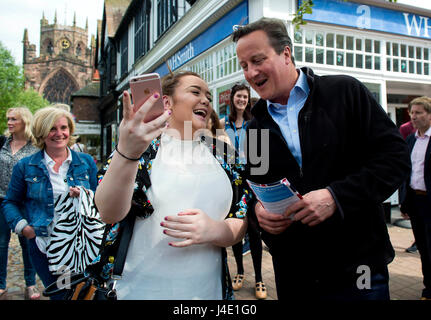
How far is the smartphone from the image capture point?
3.41 ft

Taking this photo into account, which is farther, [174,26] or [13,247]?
[174,26]

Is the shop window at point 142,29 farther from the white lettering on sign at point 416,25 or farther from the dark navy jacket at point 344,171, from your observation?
the dark navy jacket at point 344,171

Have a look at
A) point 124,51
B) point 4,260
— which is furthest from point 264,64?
point 124,51

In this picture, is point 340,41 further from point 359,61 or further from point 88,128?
point 88,128

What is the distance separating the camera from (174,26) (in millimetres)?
9844

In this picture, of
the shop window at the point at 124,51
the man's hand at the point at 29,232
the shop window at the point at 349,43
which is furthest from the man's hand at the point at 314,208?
the shop window at the point at 124,51

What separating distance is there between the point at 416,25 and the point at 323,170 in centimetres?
793

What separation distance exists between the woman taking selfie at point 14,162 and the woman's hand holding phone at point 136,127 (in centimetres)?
327

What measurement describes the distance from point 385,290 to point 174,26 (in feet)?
33.3

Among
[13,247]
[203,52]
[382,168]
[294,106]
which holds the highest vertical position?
[203,52]

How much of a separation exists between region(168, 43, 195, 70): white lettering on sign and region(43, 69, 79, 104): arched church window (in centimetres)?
7674

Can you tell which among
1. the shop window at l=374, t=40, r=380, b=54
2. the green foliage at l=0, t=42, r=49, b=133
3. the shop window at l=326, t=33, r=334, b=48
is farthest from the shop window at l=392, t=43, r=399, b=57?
the green foliage at l=0, t=42, r=49, b=133
